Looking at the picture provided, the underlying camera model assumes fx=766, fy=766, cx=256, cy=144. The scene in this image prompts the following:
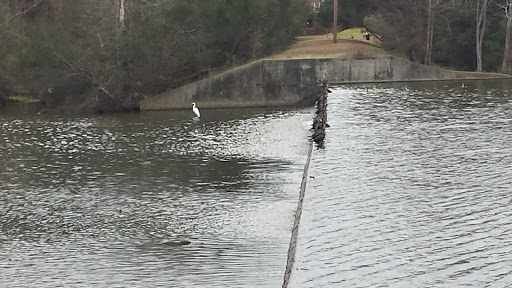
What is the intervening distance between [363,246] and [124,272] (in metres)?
4.16

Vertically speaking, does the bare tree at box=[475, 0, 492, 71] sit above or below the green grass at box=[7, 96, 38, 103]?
above

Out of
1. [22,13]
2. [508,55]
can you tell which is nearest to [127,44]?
[22,13]

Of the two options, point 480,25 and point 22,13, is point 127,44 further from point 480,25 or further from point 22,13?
point 480,25

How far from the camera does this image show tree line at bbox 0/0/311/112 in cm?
3794

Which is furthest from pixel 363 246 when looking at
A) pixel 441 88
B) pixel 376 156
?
pixel 441 88

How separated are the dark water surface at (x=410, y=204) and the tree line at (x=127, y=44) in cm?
1498

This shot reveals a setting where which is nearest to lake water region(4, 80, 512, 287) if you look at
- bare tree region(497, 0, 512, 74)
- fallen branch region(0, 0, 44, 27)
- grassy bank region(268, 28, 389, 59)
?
grassy bank region(268, 28, 389, 59)

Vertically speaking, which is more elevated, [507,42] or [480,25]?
[480,25]

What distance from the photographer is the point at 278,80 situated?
3909cm

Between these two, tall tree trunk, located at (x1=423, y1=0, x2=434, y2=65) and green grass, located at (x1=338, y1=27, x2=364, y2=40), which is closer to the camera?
tall tree trunk, located at (x1=423, y1=0, x2=434, y2=65)

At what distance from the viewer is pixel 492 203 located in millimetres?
13438

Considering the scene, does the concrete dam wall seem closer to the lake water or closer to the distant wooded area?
the distant wooded area

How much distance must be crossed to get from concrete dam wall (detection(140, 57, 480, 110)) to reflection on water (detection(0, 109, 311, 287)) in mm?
8080

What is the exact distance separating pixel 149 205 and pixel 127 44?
857 inches
